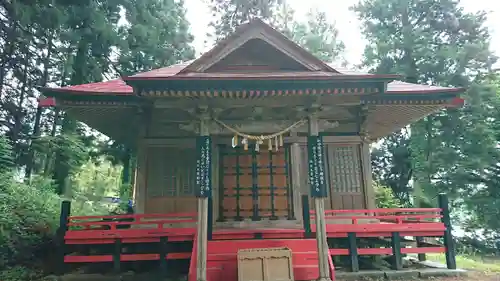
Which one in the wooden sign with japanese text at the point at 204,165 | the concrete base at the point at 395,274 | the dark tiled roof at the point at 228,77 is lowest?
the concrete base at the point at 395,274

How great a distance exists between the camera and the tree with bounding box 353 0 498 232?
52.5ft

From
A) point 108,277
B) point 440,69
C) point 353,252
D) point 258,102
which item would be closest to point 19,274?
point 108,277

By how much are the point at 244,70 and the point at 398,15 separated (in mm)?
15147

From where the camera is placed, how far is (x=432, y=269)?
28.0 ft

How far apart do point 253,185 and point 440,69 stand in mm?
13694

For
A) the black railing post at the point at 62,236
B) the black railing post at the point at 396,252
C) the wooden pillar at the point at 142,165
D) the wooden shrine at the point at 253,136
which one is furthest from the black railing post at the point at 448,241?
the black railing post at the point at 62,236

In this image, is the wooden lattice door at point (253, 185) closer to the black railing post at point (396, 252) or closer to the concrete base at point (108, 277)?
the concrete base at point (108, 277)

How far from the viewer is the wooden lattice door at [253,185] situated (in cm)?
908

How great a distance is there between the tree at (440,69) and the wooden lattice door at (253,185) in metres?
10.9

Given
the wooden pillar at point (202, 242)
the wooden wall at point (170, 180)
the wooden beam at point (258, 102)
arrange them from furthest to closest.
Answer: the wooden wall at point (170, 180) → the wooden beam at point (258, 102) → the wooden pillar at point (202, 242)

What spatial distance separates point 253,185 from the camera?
9172 millimetres

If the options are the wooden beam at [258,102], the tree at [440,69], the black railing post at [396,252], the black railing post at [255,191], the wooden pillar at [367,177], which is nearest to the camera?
the wooden beam at [258,102]

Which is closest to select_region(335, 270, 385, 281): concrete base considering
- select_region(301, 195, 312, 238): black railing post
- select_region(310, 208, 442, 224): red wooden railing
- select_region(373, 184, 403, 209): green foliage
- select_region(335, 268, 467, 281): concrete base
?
select_region(335, 268, 467, 281): concrete base

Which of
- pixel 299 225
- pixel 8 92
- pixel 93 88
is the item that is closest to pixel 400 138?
pixel 299 225
